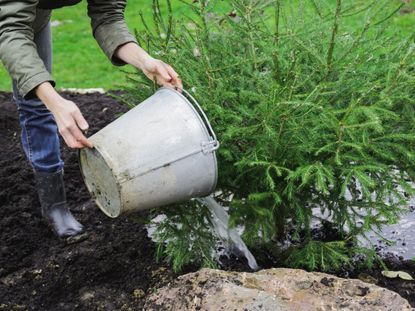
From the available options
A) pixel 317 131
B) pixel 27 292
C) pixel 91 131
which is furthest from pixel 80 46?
pixel 317 131

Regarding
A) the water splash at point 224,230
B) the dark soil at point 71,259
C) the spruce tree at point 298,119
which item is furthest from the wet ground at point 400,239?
the dark soil at point 71,259

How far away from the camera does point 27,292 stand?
9.91 feet

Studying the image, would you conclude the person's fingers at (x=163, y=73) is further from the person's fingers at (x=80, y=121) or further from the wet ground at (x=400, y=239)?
the wet ground at (x=400, y=239)

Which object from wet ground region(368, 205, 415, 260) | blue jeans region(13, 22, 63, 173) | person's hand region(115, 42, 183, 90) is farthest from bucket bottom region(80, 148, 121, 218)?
wet ground region(368, 205, 415, 260)

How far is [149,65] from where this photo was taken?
2670mm

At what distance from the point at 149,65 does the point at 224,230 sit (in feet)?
2.78

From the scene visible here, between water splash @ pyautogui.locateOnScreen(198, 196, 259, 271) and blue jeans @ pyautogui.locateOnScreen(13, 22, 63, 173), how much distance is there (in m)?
1.01

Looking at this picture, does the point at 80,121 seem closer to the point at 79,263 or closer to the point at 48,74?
the point at 48,74

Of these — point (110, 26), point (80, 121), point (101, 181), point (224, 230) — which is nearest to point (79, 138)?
point (80, 121)

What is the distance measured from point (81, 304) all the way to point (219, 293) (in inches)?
35.5

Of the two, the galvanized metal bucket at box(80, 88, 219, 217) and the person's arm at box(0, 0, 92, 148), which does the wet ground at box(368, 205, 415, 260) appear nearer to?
the galvanized metal bucket at box(80, 88, 219, 217)

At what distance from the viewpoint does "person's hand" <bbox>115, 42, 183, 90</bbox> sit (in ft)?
8.46

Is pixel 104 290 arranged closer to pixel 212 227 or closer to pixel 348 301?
pixel 212 227

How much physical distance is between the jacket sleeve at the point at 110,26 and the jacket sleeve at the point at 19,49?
0.49 metres
